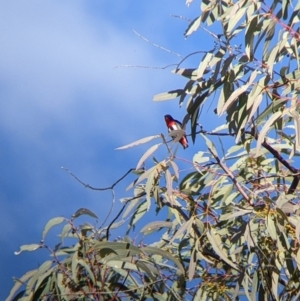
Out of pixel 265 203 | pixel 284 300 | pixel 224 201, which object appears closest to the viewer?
pixel 265 203

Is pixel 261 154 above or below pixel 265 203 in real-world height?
above

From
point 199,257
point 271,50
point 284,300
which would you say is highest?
point 271,50

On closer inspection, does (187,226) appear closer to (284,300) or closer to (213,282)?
(213,282)

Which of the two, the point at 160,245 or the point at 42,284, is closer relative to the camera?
the point at 42,284

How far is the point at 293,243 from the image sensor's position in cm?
158

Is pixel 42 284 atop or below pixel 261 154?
below

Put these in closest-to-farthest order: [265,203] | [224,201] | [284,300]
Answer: [265,203], [284,300], [224,201]

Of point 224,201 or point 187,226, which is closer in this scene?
point 187,226

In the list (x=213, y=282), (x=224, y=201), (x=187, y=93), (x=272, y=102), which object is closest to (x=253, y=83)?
(x=272, y=102)

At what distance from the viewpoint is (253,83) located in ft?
5.08

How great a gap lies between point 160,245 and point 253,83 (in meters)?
0.48

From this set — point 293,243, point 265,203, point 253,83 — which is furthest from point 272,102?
point 293,243

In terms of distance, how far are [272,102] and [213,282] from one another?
1.43 ft

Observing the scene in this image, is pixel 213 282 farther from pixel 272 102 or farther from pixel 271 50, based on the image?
pixel 271 50
